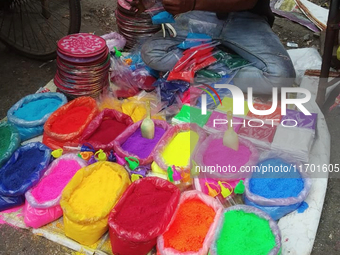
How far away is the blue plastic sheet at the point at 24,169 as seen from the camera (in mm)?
1989

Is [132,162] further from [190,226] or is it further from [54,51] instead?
[54,51]

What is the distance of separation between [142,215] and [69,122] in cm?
92

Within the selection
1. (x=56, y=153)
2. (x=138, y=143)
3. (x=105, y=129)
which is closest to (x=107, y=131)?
(x=105, y=129)

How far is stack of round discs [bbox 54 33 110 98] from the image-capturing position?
254cm

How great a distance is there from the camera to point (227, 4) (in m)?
2.29

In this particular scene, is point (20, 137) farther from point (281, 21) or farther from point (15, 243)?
point (281, 21)

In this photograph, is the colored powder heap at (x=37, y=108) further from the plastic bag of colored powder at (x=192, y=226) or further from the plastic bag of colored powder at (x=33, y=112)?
the plastic bag of colored powder at (x=192, y=226)

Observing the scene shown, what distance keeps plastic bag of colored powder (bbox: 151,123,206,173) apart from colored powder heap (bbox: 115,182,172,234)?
6.9 inches

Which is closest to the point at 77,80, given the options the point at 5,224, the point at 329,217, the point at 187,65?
the point at 187,65

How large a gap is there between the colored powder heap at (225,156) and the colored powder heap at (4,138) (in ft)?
3.92

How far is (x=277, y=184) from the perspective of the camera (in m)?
1.93

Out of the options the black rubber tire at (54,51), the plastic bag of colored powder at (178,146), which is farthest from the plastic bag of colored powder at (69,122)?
the black rubber tire at (54,51)

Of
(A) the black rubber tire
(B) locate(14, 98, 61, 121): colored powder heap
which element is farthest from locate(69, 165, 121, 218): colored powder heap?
(A) the black rubber tire

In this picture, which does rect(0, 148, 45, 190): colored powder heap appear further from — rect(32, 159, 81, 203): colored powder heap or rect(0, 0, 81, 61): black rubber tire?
rect(0, 0, 81, 61): black rubber tire
